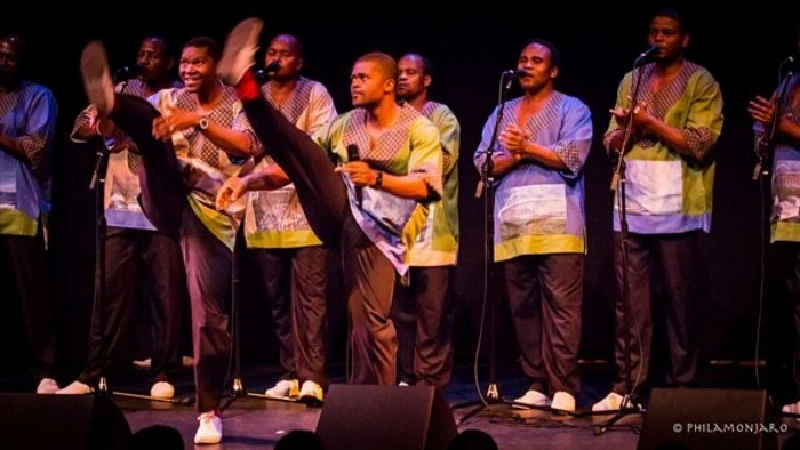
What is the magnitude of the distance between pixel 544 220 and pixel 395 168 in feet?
4.27

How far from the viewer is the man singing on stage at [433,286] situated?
7.22 metres

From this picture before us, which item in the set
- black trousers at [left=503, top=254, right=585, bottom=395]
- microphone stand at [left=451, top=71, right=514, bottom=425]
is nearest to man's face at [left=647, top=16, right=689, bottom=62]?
microphone stand at [left=451, top=71, right=514, bottom=425]

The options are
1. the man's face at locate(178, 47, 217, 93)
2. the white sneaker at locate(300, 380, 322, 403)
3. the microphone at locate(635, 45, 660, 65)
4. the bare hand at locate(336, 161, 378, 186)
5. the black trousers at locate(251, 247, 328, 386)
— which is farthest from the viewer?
the black trousers at locate(251, 247, 328, 386)

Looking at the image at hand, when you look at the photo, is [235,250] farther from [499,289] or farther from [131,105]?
[499,289]

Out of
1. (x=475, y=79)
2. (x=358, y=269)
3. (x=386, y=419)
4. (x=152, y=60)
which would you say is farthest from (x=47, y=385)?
(x=386, y=419)

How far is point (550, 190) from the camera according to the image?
6.80 m

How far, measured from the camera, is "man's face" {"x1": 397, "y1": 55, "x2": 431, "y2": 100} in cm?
753

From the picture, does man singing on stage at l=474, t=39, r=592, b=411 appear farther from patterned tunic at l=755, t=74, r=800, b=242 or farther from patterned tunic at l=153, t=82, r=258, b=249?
patterned tunic at l=153, t=82, r=258, b=249

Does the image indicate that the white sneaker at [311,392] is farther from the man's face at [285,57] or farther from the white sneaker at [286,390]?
the man's face at [285,57]

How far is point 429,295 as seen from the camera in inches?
286

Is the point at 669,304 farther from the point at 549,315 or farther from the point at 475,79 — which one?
Result: the point at 475,79

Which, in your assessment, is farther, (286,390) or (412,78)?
(412,78)

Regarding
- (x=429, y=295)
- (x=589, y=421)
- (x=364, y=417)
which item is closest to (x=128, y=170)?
(x=429, y=295)

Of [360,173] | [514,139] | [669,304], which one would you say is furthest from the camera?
[669,304]
